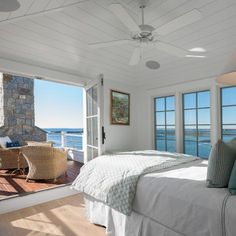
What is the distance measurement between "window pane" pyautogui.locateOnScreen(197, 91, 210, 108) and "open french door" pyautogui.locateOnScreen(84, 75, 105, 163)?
73.7 inches

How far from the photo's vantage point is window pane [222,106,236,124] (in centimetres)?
345

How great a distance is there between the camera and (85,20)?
2537mm

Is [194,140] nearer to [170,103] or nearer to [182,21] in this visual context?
[170,103]

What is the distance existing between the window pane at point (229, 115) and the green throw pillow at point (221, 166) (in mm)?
2049

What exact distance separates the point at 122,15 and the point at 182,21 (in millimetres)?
528

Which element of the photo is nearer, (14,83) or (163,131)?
(163,131)

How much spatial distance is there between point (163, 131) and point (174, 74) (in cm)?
122

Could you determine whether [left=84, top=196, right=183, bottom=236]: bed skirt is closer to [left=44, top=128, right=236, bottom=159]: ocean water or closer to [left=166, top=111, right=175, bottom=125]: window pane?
[left=44, top=128, right=236, bottom=159]: ocean water

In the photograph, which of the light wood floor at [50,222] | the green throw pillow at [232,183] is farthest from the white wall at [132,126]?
the green throw pillow at [232,183]

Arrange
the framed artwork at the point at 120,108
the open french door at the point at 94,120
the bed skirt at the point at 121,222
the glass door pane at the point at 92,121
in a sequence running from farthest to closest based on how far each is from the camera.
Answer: the framed artwork at the point at 120,108, the glass door pane at the point at 92,121, the open french door at the point at 94,120, the bed skirt at the point at 121,222

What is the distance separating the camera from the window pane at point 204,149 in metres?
3.76

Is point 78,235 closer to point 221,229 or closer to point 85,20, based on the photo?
point 221,229

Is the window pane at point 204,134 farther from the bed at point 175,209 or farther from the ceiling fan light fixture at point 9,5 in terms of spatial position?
the ceiling fan light fixture at point 9,5

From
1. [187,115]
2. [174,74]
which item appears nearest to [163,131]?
[187,115]
